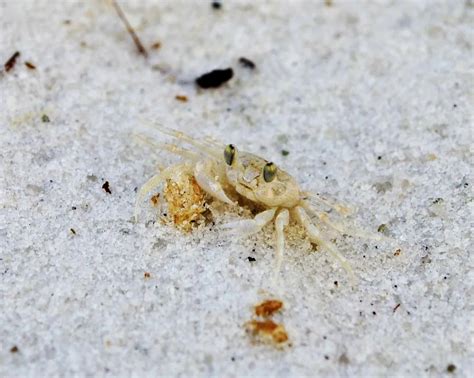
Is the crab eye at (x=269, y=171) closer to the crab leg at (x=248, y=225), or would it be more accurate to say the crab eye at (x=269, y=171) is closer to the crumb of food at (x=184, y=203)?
the crab leg at (x=248, y=225)

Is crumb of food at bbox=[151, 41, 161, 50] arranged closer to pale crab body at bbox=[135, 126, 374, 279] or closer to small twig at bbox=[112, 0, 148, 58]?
small twig at bbox=[112, 0, 148, 58]

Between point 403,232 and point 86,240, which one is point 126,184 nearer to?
point 86,240

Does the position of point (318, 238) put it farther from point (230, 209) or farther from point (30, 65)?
point (30, 65)

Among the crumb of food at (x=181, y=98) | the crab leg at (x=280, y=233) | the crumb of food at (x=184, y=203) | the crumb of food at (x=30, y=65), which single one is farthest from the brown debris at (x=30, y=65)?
the crab leg at (x=280, y=233)

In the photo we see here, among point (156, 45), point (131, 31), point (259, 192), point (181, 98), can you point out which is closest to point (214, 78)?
point (181, 98)

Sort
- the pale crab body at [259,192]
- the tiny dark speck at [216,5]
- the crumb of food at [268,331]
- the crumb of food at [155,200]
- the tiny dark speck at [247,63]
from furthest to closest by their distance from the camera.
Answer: the tiny dark speck at [216,5] → the tiny dark speck at [247,63] → the crumb of food at [155,200] → the pale crab body at [259,192] → the crumb of food at [268,331]

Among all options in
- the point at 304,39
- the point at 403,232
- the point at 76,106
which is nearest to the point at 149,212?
the point at 76,106
